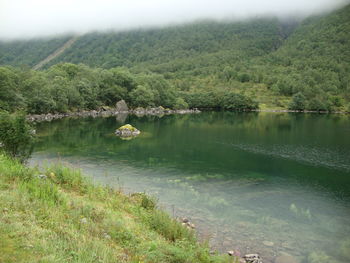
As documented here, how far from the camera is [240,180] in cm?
3534

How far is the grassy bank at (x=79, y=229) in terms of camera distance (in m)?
9.52

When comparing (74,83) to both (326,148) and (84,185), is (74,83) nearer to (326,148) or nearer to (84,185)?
(326,148)

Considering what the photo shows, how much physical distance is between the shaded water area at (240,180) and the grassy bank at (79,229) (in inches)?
165

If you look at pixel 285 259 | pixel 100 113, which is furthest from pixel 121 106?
pixel 285 259

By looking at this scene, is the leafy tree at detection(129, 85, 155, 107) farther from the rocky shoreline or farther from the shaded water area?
the shaded water area

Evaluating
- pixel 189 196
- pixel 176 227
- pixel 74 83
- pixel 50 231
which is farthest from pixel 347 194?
pixel 74 83

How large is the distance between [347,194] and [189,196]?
1628cm

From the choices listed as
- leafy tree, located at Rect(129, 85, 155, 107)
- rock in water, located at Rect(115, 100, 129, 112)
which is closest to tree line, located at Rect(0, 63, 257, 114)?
leafy tree, located at Rect(129, 85, 155, 107)

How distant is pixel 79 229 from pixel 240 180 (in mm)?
25183

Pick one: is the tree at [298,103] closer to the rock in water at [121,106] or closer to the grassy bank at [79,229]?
the rock in water at [121,106]

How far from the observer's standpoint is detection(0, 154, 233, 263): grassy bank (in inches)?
375

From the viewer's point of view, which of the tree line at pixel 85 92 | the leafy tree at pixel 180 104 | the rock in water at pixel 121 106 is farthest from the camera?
the leafy tree at pixel 180 104

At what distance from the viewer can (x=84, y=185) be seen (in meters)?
22.4

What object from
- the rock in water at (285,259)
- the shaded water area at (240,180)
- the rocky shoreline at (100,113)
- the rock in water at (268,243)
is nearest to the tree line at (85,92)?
the rocky shoreline at (100,113)
